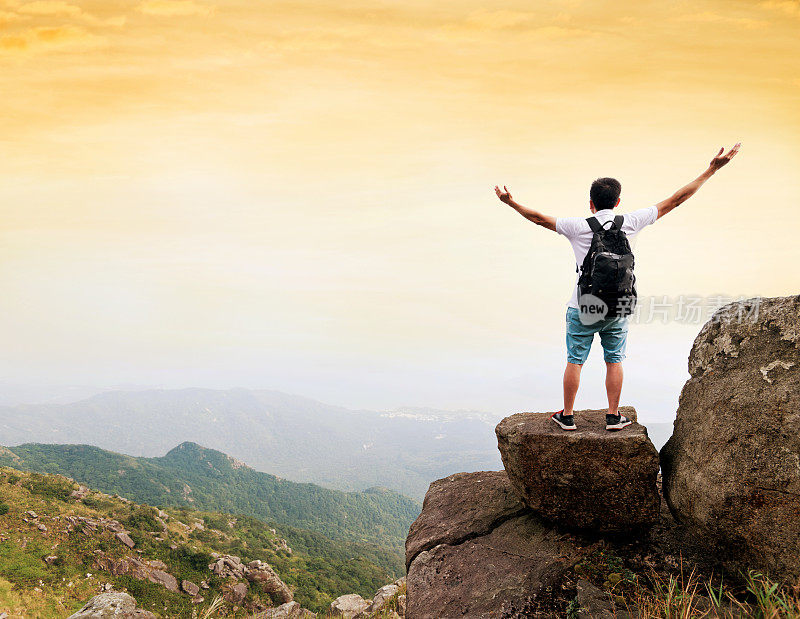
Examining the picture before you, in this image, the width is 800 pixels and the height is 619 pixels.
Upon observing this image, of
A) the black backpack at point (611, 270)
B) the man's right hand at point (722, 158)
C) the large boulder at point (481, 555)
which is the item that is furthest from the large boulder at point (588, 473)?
the man's right hand at point (722, 158)

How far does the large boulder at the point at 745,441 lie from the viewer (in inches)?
238

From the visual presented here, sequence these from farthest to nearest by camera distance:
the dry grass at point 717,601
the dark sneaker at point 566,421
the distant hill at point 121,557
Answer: the distant hill at point 121,557
the dark sneaker at point 566,421
the dry grass at point 717,601

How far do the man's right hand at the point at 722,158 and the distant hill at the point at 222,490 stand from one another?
12430 cm

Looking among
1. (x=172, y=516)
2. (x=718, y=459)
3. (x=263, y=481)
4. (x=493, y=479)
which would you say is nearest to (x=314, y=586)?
(x=172, y=516)

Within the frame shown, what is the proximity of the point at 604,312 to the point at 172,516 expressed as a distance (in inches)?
3420

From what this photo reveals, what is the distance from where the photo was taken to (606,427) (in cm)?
788

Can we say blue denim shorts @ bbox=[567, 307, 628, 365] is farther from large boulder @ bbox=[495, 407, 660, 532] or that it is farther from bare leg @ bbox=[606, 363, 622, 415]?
large boulder @ bbox=[495, 407, 660, 532]

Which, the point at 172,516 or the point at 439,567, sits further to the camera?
the point at 172,516

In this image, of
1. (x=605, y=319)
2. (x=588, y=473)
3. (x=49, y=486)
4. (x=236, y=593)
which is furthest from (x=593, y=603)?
(x=49, y=486)

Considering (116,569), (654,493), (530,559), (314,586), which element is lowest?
(314,586)

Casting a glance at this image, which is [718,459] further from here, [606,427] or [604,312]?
[604,312]

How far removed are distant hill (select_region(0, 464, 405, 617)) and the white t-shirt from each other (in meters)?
41.8

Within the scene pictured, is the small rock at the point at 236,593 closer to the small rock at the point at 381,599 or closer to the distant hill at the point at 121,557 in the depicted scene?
the distant hill at the point at 121,557

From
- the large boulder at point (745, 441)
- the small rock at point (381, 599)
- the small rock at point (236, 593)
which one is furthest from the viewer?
the small rock at point (236, 593)
